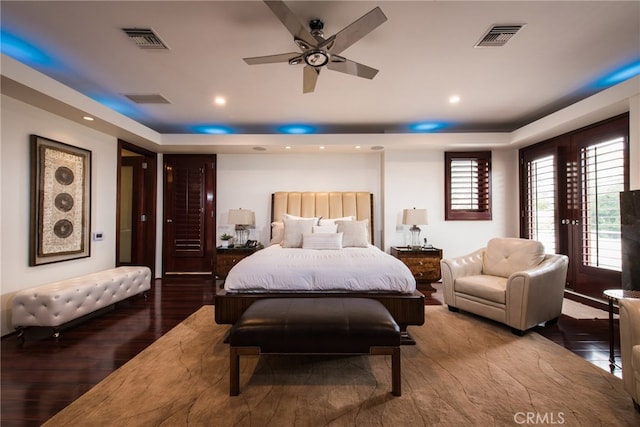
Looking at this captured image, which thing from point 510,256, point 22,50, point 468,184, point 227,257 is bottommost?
point 227,257

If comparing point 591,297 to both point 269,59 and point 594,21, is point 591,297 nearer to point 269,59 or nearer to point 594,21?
point 594,21

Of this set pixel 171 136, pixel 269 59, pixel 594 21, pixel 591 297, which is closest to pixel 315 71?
pixel 269 59

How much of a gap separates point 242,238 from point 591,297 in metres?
5.57

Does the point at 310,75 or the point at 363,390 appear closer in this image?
the point at 363,390

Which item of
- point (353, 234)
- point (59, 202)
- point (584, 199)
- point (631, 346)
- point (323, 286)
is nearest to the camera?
point (631, 346)

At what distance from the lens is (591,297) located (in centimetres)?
375

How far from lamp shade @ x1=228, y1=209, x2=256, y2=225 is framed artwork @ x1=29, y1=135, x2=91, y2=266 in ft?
6.52

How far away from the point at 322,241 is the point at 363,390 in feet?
7.11

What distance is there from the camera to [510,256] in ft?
11.2

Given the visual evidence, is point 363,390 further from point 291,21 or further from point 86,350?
point 291,21

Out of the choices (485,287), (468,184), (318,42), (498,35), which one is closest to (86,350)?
(318,42)

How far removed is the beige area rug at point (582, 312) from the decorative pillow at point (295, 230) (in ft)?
11.7

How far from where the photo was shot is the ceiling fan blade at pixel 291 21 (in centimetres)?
176

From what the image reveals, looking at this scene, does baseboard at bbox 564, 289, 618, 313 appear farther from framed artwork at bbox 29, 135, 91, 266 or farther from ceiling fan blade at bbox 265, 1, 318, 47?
framed artwork at bbox 29, 135, 91, 266
